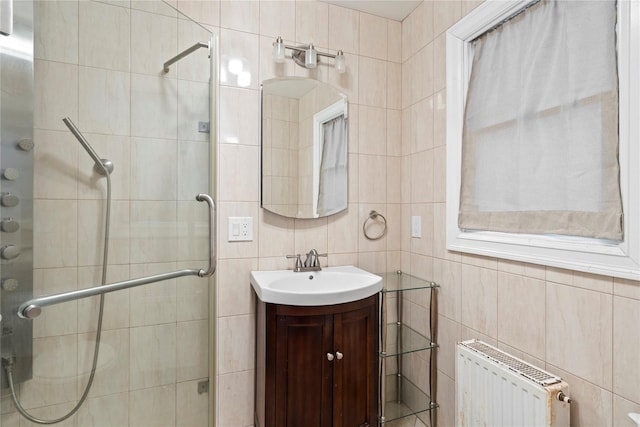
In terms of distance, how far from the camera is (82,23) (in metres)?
0.91

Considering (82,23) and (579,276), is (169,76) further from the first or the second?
(579,276)

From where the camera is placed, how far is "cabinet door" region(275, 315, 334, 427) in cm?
139

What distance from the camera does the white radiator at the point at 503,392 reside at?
1.08m

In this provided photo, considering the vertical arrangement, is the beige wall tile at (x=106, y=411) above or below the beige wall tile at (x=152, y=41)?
below

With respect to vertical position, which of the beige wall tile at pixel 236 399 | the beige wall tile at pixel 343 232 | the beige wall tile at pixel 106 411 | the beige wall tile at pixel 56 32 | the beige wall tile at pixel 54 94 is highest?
the beige wall tile at pixel 56 32

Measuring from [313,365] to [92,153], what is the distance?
114 cm

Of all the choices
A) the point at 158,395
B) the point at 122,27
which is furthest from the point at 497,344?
the point at 122,27

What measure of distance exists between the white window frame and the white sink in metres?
0.51

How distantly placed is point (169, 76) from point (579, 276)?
160 cm

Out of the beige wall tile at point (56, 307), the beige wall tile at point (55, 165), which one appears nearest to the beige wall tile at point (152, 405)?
the beige wall tile at point (56, 307)

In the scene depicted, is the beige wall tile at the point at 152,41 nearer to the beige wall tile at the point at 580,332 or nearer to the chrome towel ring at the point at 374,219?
the chrome towel ring at the point at 374,219

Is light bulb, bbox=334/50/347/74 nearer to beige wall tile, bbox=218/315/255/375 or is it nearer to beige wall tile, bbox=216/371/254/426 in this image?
beige wall tile, bbox=218/315/255/375

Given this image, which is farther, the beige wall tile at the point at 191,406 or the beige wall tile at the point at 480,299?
the beige wall tile at the point at 480,299

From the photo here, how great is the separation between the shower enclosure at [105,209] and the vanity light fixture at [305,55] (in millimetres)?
428
